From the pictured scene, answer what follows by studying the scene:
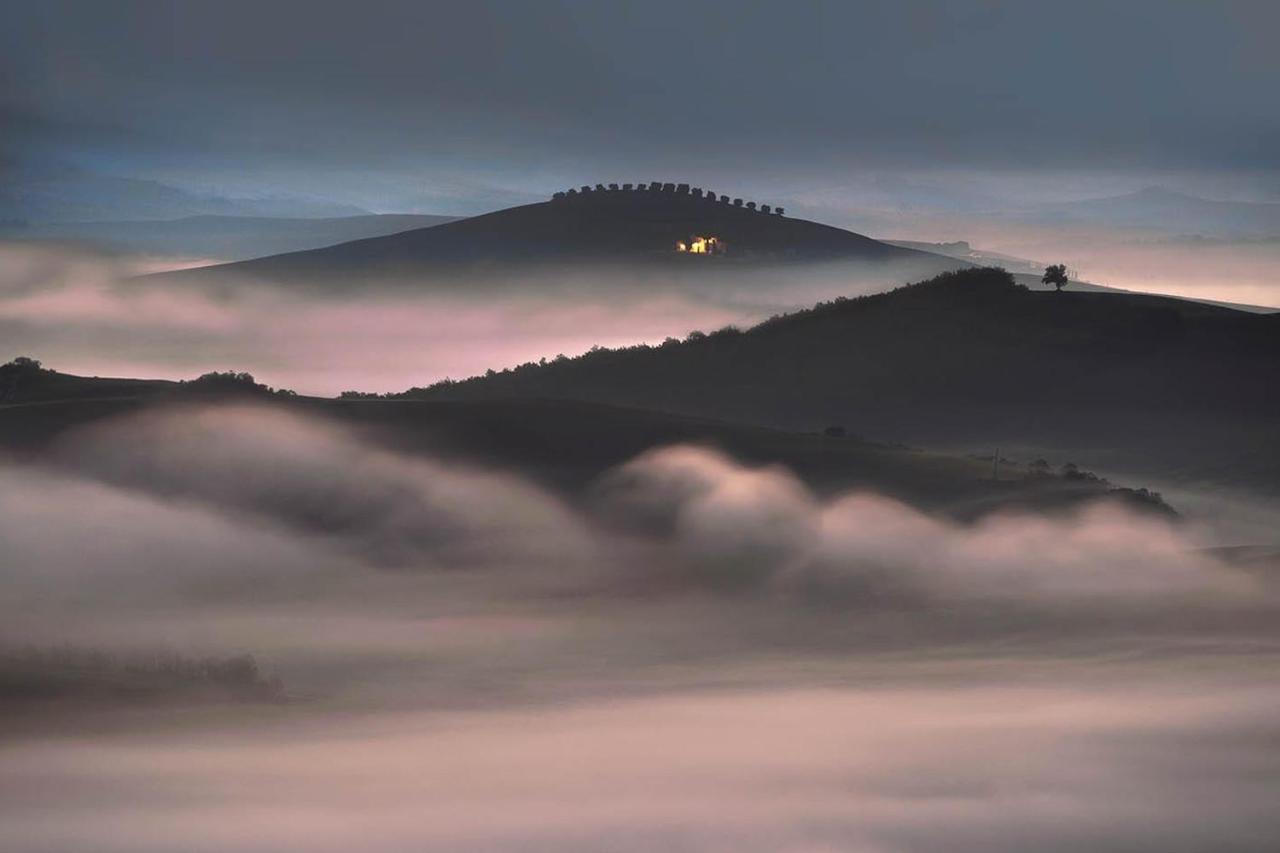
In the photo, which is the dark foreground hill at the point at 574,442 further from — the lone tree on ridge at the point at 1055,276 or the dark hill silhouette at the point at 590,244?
the dark hill silhouette at the point at 590,244

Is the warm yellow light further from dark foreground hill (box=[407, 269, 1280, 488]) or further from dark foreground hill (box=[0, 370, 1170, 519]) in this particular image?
dark foreground hill (box=[0, 370, 1170, 519])

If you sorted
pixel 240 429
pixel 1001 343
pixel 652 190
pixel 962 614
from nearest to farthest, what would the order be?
1. pixel 962 614
2. pixel 240 429
3. pixel 1001 343
4. pixel 652 190

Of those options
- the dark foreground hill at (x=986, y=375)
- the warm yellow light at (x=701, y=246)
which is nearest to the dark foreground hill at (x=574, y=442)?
the dark foreground hill at (x=986, y=375)

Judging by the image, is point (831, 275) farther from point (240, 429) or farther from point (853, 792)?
point (853, 792)

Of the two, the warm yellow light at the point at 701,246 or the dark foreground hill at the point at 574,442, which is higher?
the warm yellow light at the point at 701,246

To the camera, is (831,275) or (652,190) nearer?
(831,275)

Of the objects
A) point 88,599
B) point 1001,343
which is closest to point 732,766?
point 88,599

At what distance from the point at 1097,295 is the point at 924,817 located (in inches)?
2833

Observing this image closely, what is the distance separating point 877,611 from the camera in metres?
32.5

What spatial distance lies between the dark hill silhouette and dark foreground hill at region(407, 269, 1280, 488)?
3315 centimetres

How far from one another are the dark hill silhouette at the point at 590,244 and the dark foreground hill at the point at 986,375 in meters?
33.2

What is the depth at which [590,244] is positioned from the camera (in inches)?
4958

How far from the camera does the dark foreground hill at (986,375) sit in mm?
66625

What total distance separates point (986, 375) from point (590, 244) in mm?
53927
